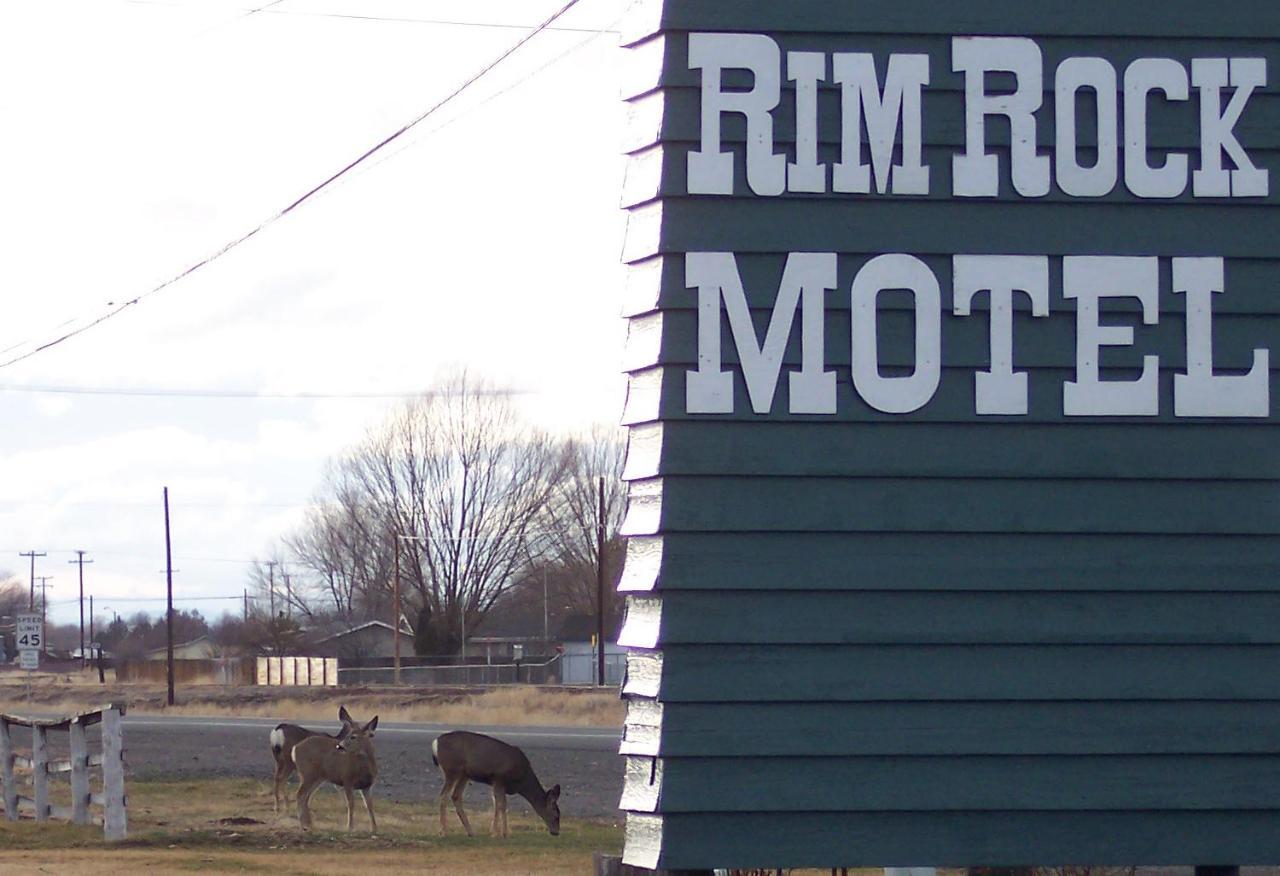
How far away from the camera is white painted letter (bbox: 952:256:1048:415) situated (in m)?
4.94

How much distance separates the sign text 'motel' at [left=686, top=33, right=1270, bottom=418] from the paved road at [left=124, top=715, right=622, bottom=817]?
49.4 ft

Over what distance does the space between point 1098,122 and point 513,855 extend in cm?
1076

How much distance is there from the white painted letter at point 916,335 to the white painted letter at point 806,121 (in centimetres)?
31

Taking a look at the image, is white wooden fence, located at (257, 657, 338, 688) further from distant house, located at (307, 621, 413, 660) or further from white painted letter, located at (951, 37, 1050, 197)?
white painted letter, located at (951, 37, 1050, 197)

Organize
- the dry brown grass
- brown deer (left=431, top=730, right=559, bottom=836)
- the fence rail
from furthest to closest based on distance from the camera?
the fence rail
the dry brown grass
brown deer (left=431, top=730, right=559, bottom=836)

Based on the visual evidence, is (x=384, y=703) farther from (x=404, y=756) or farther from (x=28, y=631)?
(x=404, y=756)

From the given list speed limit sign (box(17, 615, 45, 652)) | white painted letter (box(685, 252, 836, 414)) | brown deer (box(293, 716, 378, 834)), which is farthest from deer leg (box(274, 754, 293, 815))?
speed limit sign (box(17, 615, 45, 652))

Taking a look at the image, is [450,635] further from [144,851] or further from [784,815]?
[784,815]

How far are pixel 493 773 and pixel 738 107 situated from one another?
43.4 ft

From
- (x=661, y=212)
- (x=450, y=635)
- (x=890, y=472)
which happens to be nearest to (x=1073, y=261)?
(x=890, y=472)

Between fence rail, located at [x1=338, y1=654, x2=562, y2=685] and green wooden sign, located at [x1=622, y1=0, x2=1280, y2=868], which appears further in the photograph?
fence rail, located at [x1=338, y1=654, x2=562, y2=685]

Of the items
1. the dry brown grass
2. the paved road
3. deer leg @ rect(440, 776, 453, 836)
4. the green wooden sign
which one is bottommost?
the dry brown grass

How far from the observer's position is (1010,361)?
4957mm

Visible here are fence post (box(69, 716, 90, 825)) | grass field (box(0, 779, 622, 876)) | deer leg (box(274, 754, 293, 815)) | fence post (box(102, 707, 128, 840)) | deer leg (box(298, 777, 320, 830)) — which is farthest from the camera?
deer leg (box(274, 754, 293, 815))
